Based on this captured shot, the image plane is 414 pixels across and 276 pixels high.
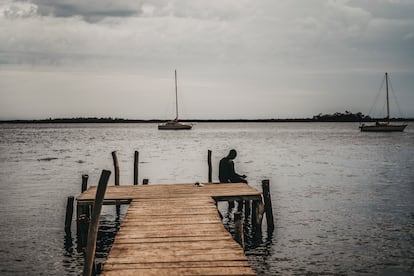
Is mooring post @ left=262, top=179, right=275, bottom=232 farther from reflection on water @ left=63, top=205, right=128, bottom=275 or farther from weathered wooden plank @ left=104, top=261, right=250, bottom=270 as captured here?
weathered wooden plank @ left=104, top=261, right=250, bottom=270

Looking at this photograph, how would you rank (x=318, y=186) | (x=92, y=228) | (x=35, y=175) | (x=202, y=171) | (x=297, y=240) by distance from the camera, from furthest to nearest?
(x=202, y=171)
(x=35, y=175)
(x=318, y=186)
(x=297, y=240)
(x=92, y=228)

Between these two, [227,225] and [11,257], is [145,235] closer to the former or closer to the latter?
[11,257]

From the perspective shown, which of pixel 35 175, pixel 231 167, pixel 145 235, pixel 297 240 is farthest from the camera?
pixel 35 175

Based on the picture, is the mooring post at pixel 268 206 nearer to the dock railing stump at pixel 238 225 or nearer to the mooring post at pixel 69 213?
the mooring post at pixel 69 213

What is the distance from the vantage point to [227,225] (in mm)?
18297

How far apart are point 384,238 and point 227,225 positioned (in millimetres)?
5745

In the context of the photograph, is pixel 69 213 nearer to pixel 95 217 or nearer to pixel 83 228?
pixel 83 228

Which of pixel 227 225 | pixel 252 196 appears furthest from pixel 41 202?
pixel 252 196

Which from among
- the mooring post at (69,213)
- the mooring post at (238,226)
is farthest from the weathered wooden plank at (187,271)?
the mooring post at (69,213)

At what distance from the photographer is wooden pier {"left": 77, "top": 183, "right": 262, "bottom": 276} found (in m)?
6.92

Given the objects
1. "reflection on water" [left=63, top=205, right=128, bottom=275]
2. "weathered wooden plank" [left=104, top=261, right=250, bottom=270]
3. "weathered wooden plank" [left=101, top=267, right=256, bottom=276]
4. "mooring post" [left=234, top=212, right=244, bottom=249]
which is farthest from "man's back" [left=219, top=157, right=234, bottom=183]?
"weathered wooden plank" [left=101, top=267, right=256, bottom=276]

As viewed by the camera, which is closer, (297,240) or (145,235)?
(145,235)

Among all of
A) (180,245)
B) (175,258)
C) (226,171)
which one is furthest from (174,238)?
(226,171)

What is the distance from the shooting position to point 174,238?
8766 mm
